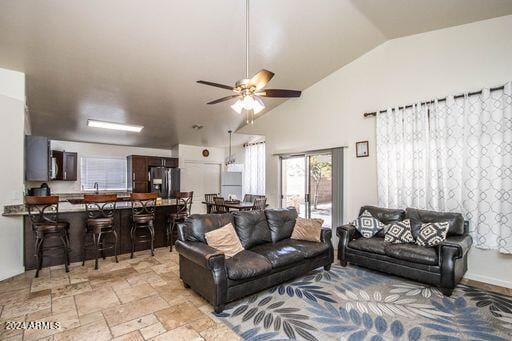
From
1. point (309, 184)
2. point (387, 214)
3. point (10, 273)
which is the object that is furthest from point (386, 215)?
point (10, 273)

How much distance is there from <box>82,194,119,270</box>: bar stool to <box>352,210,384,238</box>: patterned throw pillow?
3933 millimetres

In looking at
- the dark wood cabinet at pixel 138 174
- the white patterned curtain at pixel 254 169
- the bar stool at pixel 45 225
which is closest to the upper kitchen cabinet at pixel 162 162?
the dark wood cabinet at pixel 138 174

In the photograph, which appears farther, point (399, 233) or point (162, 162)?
point (162, 162)

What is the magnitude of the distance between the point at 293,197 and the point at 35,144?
5164 millimetres

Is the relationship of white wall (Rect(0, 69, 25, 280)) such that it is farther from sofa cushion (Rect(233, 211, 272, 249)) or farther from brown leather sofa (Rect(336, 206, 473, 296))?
brown leather sofa (Rect(336, 206, 473, 296))

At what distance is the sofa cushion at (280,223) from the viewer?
384 cm

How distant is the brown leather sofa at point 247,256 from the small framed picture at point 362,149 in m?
1.79

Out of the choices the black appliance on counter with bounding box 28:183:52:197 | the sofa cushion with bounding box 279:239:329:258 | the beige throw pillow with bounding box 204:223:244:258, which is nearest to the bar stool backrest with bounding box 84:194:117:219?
the beige throw pillow with bounding box 204:223:244:258

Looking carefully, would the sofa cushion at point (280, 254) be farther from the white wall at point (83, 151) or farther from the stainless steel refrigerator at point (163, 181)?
the white wall at point (83, 151)

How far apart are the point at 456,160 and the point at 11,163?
21.0 ft

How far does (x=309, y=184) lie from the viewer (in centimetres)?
587

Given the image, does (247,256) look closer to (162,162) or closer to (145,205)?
(145,205)

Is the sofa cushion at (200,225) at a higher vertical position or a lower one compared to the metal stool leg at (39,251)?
higher

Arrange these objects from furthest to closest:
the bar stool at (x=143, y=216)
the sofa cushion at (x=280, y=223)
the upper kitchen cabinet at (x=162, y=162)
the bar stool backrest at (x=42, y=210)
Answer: the upper kitchen cabinet at (x=162, y=162)
the bar stool at (x=143, y=216)
the sofa cushion at (x=280, y=223)
the bar stool backrest at (x=42, y=210)
